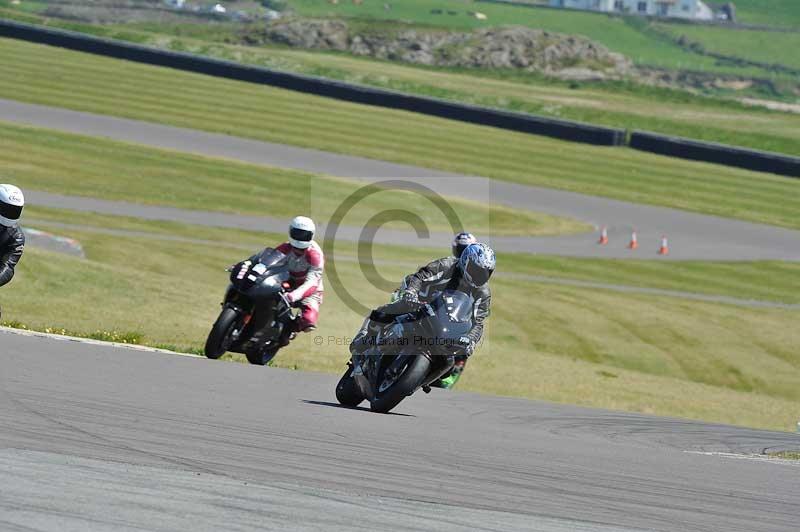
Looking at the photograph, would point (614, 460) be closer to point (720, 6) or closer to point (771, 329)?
point (771, 329)

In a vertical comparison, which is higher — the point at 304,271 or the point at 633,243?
the point at 304,271

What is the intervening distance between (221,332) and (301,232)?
4.61 ft

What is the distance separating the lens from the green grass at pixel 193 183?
34.0m

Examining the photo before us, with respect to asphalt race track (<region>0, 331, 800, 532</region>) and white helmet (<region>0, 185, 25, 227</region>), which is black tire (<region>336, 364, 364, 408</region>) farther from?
white helmet (<region>0, 185, 25, 227</region>)

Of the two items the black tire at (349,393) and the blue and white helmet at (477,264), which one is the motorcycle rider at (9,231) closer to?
the black tire at (349,393)

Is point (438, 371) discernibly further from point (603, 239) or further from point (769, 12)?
point (769, 12)

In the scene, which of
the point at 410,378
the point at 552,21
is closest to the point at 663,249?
the point at 410,378

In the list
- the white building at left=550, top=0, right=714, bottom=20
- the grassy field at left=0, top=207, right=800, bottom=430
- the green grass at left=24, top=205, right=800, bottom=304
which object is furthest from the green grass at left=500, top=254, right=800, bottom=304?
the white building at left=550, top=0, right=714, bottom=20

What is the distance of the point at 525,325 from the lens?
936 inches

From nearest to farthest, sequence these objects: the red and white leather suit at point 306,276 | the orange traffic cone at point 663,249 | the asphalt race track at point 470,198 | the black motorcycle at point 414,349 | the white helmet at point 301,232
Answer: the black motorcycle at point 414,349, the white helmet at point 301,232, the red and white leather suit at point 306,276, the asphalt race track at point 470,198, the orange traffic cone at point 663,249

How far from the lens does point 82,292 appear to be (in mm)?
19562

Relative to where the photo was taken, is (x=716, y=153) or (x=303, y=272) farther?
(x=716, y=153)

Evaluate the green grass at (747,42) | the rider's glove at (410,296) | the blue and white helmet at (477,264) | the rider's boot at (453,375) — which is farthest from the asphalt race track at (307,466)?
the green grass at (747,42)

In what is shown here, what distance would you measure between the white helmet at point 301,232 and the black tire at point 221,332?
3.38 ft
